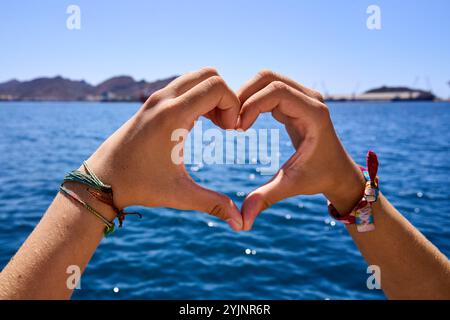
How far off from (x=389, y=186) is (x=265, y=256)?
990cm

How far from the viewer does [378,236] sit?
253 cm

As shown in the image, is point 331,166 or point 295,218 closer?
point 331,166

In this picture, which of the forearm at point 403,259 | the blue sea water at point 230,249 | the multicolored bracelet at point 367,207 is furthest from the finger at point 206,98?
the blue sea water at point 230,249

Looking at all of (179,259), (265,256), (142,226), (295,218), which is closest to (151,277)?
(179,259)

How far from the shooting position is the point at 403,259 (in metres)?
2.49

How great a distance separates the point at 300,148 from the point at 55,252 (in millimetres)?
1576

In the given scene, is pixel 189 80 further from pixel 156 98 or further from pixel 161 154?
pixel 161 154

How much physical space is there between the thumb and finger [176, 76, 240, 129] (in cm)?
56

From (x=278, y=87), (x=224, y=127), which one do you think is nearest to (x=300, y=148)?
(x=278, y=87)

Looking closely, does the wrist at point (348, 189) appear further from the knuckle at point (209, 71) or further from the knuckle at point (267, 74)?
the knuckle at point (209, 71)

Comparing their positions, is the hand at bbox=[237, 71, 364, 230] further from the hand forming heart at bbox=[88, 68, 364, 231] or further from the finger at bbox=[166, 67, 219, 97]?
the finger at bbox=[166, 67, 219, 97]

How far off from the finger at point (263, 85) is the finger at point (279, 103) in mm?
151
